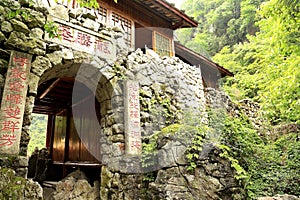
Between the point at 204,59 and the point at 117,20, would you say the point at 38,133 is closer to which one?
the point at 204,59

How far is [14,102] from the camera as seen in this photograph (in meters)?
3.78

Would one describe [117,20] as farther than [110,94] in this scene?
Yes

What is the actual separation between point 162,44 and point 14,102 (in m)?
5.34

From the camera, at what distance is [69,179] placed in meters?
6.27

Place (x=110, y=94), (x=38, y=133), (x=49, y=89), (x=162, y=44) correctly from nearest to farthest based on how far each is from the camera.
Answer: (x=110, y=94) < (x=49, y=89) < (x=162, y=44) < (x=38, y=133)

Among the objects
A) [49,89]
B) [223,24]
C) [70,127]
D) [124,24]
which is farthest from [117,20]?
[223,24]

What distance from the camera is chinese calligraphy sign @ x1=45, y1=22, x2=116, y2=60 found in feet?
15.9

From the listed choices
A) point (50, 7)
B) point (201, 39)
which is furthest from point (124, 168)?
point (201, 39)

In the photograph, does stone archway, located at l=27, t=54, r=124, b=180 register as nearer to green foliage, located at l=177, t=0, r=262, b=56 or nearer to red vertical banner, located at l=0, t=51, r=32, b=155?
red vertical banner, located at l=0, t=51, r=32, b=155

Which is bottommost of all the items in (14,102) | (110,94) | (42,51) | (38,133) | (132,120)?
(132,120)

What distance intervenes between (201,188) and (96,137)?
3380mm

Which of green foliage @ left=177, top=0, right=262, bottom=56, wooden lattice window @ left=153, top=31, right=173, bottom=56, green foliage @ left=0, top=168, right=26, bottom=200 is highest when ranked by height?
green foliage @ left=177, top=0, right=262, bottom=56

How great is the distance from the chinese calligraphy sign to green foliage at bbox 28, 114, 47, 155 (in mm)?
16060

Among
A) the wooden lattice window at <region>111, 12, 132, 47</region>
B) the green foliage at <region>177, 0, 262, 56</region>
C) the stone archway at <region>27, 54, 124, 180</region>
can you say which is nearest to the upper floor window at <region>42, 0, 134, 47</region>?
the wooden lattice window at <region>111, 12, 132, 47</region>
